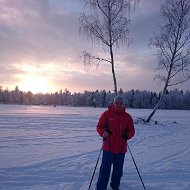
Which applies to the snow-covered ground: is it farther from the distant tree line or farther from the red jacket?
the distant tree line

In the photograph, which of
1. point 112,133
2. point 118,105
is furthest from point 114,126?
point 118,105

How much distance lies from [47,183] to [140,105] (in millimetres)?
119031

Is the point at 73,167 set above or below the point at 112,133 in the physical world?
below

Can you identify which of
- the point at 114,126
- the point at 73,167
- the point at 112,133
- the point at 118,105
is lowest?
the point at 73,167

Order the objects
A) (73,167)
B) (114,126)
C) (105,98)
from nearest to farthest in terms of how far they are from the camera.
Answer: (114,126) < (73,167) < (105,98)

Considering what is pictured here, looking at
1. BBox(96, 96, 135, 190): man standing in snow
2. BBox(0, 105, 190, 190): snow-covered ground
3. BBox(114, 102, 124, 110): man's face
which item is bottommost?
BBox(0, 105, 190, 190): snow-covered ground

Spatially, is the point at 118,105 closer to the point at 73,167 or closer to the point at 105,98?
the point at 73,167

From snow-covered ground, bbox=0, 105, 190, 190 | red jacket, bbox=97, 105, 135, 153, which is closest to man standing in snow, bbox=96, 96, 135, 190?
red jacket, bbox=97, 105, 135, 153

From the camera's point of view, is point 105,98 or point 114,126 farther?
point 105,98

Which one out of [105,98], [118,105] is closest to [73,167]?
[118,105]

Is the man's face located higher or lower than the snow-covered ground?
higher

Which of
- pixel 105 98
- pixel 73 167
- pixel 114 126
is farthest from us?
pixel 105 98

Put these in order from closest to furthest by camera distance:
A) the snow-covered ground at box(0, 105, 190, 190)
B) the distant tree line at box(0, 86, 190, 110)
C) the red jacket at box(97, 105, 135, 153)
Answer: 1. the red jacket at box(97, 105, 135, 153)
2. the snow-covered ground at box(0, 105, 190, 190)
3. the distant tree line at box(0, 86, 190, 110)

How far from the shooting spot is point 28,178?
21.3 feet
